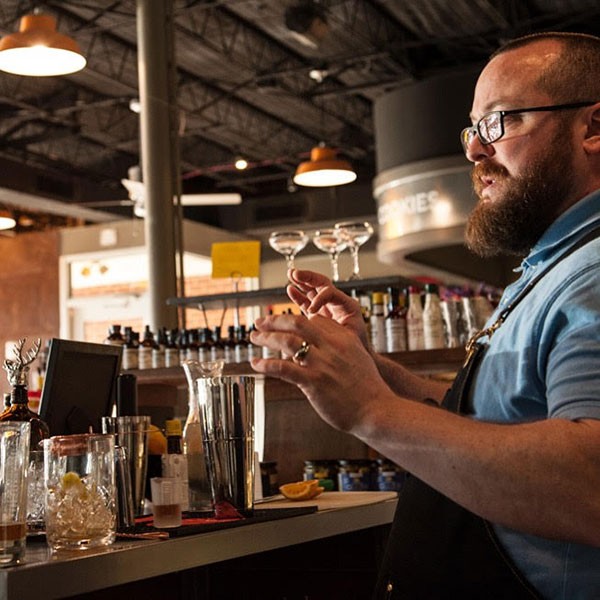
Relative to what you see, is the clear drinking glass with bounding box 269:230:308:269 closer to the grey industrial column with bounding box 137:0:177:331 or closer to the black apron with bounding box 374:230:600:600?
the grey industrial column with bounding box 137:0:177:331

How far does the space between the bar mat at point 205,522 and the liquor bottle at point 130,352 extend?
98.0 inches

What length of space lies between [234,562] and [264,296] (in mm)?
2102

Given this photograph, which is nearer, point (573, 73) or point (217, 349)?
point (573, 73)

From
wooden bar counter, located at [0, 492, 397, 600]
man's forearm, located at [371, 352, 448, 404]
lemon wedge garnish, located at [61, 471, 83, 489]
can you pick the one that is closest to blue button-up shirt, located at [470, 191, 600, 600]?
man's forearm, located at [371, 352, 448, 404]

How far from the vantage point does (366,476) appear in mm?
3482

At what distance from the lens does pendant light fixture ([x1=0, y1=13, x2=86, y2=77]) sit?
5125 mm

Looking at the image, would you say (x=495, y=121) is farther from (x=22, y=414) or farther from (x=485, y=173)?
(x=22, y=414)

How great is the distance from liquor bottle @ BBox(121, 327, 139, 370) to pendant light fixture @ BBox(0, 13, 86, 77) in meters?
1.46

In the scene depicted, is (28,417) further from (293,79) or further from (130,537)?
(293,79)

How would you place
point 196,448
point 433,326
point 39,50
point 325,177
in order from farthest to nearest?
point 325,177, point 39,50, point 433,326, point 196,448

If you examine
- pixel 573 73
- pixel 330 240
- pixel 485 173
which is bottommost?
pixel 485 173

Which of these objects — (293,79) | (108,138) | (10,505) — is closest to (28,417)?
(10,505)

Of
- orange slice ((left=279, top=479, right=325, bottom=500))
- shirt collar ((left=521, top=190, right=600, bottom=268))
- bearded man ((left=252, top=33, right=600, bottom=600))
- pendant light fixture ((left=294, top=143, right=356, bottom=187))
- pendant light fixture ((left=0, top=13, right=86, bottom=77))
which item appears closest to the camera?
bearded man ((left=252, top=33, right=600, bottom=600))

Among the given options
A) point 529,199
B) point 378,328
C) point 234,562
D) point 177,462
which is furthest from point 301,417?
point 529,199
